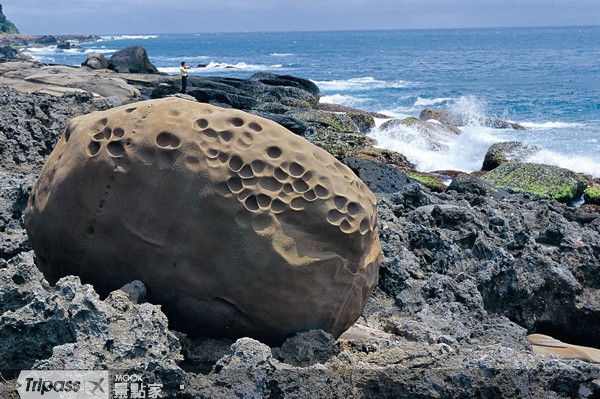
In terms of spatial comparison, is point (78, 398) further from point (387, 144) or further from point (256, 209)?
point (387, 144)

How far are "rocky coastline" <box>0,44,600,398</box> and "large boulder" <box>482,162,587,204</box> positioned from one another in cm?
453

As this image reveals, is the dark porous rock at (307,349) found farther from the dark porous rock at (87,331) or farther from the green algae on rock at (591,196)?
the green algae on rock at (591,196)

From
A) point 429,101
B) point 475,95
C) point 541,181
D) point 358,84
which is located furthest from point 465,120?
point 358,84

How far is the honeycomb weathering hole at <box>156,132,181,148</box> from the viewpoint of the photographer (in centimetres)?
383

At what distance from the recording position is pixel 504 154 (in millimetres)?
17328

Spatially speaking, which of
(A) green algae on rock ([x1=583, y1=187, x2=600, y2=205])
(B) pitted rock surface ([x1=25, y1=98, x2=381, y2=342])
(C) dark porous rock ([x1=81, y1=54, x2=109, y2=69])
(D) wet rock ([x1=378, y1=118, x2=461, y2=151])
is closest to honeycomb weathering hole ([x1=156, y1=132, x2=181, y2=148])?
(B) pitted rock surface ([x1=25, y1=98, x2=381, y2=342])

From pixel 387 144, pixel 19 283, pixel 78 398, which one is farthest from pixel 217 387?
pixel 387 144

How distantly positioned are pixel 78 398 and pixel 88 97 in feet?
24.1

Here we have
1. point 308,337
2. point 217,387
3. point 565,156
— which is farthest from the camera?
point 565,156

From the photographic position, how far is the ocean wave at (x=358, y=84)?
41.5 m

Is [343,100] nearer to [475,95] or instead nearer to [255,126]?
[475,95]

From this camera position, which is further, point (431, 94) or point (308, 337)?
point (431, 94)

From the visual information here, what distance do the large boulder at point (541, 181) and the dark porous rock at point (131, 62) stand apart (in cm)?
2023

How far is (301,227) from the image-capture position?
379 centimetres
